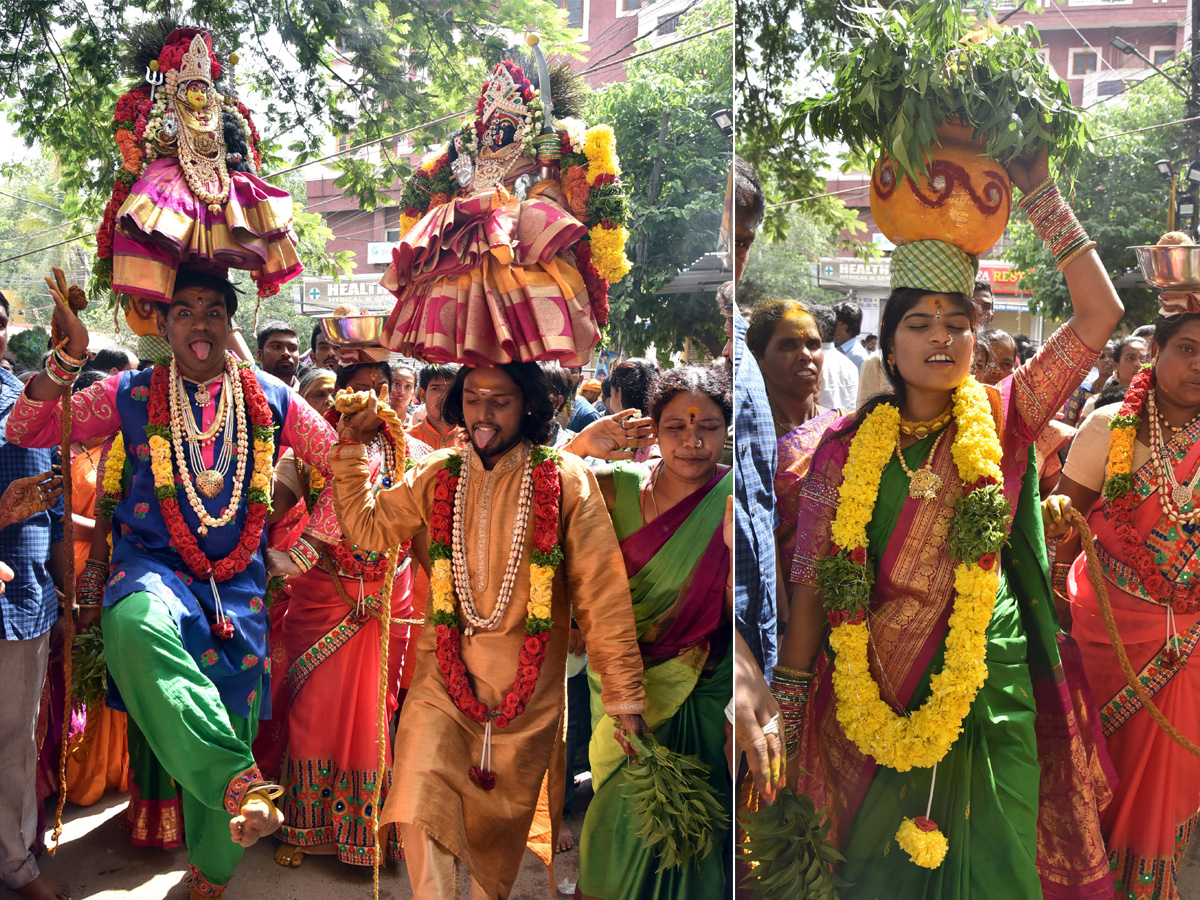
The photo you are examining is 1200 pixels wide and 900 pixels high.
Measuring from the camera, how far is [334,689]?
4531mm

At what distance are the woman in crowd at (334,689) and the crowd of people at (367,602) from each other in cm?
1

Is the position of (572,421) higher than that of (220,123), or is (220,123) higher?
(220,123)

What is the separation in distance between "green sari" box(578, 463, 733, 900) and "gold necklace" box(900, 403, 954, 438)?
0.58m

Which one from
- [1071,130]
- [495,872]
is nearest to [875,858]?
[495,872]

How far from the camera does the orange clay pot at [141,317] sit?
426cm

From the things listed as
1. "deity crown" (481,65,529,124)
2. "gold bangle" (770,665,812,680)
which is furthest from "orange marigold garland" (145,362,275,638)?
"gold bangle" (770,665,812,680)

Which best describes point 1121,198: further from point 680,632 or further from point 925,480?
point 680,632

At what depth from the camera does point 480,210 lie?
3.65 m

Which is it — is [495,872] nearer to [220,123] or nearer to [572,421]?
[572,421]

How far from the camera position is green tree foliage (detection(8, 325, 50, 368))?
189 inches

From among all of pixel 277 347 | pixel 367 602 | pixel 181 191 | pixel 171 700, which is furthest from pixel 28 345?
pixel 171 700

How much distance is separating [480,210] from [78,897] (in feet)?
9.77

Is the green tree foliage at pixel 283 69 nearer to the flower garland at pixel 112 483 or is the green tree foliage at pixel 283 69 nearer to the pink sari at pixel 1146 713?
the flower garland at pixel 112 483

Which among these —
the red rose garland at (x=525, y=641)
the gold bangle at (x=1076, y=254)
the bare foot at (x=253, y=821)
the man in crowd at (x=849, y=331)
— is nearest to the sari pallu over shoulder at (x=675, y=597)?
the red rose garland at (x=525, y=641)
